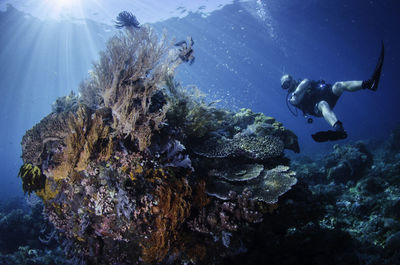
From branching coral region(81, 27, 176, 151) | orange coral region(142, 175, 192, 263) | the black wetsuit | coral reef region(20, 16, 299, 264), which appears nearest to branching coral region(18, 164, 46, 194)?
coral reef region(20, 16, 299, 264)

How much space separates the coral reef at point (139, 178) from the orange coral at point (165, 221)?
2cm

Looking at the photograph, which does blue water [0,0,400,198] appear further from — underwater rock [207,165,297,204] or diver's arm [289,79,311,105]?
underwater rock [207,165,297,204]

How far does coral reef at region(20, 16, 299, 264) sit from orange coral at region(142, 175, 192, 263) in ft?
0.05

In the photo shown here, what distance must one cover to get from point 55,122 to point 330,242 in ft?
21.3

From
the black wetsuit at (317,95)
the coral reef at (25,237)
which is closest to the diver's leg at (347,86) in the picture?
the black wetsuit at (317,95)

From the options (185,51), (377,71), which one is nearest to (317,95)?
(377,71)

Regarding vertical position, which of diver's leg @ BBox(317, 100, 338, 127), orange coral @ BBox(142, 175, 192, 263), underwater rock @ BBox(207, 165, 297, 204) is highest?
diver's leg @ BBox(317, 100, 338, 127)

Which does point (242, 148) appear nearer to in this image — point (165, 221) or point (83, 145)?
point (165, 221)

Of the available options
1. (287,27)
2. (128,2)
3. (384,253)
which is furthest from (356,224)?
(287,27)

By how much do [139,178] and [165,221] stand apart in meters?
0.83

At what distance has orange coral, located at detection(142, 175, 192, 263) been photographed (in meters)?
3.14

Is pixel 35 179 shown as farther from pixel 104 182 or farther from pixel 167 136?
pixel 167 136

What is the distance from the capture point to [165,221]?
314 centimetres

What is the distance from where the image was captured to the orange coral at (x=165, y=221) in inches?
124
